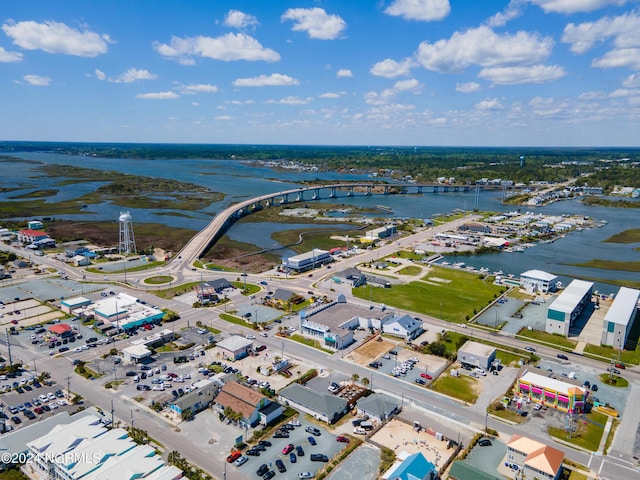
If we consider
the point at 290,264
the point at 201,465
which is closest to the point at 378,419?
the point at 201,465

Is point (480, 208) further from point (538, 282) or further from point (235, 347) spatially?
point (235, 347)

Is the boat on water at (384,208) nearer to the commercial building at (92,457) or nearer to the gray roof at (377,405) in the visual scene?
the gray roof at (377,405)

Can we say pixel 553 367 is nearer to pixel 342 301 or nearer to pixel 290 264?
pixel 342 301

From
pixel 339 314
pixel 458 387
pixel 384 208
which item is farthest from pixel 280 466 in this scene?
pixel 384 208

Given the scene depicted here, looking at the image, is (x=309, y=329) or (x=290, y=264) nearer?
(x=309, y=329)

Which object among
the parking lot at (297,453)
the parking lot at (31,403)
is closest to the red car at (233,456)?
the parking lot at (297,453)

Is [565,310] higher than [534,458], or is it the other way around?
[565,310]
